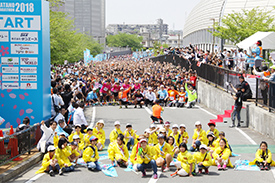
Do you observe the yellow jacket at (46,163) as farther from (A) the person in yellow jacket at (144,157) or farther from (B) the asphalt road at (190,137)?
(A) the person in yellow jacket at (144,157)

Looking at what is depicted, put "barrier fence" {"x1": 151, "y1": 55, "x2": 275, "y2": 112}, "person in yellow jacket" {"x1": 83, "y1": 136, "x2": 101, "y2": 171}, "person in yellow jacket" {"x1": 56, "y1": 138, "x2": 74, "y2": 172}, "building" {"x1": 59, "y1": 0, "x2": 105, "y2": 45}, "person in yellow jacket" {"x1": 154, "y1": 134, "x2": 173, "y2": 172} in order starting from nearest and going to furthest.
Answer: "person in yellow jacket" {"x1": 56, "y1": 138, "x2": 74, "y2": 172} < "person in yellow jacket" {"x1": 83, "y1": 136, "x2": 101, "y2": 171} < "person in yellow jacket" {"x1": 154, "y1": 134, "x2": 173, "y2": 172} < "barrier fence" {"x1": 151, "y1": 55, "x2": 275, "y2": 112} < "building" {"x1": 59, "y1": 0, "x2": 105, "y2": 45}

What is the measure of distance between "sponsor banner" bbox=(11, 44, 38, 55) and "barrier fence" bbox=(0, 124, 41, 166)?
279 cm

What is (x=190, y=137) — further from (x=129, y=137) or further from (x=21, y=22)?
(x=21, y=22)

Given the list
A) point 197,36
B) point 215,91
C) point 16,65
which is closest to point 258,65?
point 215,91

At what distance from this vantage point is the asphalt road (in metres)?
10.3

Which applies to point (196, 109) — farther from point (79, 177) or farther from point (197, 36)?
point (197, 36)

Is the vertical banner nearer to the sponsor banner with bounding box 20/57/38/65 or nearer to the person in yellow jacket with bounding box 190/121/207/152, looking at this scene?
the sponsor banner with bounding box 20/57/38/65

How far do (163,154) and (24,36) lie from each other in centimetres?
638

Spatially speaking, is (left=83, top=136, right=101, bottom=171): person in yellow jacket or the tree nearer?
(left=83, top=136, right=101, bottom=171): person in yellow jacket

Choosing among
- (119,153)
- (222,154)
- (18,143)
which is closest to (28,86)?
(18,143)

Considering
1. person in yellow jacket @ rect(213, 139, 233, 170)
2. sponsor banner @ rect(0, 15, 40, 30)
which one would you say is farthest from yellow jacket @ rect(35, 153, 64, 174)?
sponsor banner @ rect(0, 15, 40, 30)

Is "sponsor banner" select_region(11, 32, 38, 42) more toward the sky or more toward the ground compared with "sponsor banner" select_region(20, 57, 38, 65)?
more toward the sky

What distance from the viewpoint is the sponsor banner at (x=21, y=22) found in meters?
14.1

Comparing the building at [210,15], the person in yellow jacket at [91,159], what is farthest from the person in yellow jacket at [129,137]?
the building at [210,15]
